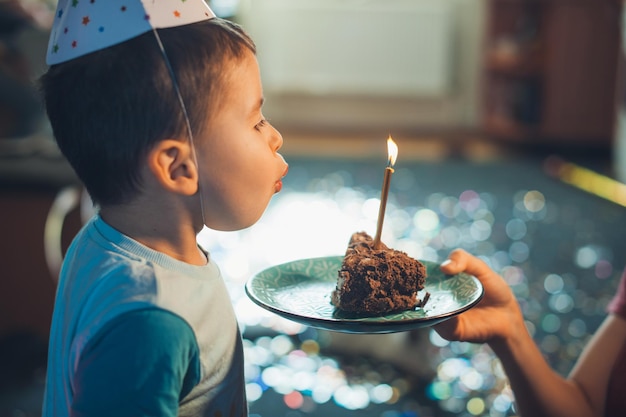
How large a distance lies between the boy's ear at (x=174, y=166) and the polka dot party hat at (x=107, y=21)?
101 millimetres

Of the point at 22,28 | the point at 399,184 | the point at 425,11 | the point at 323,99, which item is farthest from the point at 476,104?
the point at 22,28

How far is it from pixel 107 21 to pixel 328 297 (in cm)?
38

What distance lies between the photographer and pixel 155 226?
0.71 meters

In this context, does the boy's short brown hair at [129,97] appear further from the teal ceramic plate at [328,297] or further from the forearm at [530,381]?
the forearm at [530,381]

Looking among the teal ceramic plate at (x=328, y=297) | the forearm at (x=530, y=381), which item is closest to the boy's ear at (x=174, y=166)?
the teal ceramic plate at (x=328, y=297)

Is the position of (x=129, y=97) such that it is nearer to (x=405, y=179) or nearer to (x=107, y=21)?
(x=107, y=21)

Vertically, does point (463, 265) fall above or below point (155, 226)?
below

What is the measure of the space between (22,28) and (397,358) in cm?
166

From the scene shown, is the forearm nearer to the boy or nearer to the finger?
the finger

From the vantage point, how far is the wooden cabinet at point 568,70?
14.5 ft

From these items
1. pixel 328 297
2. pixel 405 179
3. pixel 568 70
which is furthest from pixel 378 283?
pixel 568 70

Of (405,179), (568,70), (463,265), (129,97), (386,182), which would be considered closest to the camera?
(129,97)

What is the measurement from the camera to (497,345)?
37.2 inches

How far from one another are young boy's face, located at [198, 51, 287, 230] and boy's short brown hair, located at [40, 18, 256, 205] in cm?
1
